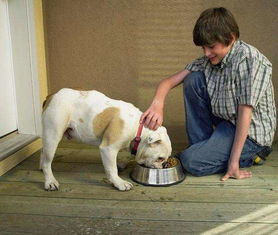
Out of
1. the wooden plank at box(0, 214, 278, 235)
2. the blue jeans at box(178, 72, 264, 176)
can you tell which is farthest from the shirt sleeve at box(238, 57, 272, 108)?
the wooden plank at box(0, 214, 278, 235)

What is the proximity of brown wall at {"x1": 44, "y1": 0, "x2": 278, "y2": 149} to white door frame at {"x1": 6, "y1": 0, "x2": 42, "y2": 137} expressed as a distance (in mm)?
378

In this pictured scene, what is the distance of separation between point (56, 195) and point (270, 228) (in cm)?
136

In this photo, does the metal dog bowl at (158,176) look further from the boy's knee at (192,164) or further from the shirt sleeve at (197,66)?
the shirt sleeve at (197,66)

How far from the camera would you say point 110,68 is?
332 cm

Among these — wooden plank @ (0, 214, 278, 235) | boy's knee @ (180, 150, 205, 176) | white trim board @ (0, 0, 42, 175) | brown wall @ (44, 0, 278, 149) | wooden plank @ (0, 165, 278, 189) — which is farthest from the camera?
brown wall @ (44, 0, 278, 149)

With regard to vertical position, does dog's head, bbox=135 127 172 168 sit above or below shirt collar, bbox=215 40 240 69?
below

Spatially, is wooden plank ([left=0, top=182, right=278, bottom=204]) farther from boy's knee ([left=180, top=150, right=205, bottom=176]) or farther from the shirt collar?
the shirt collar

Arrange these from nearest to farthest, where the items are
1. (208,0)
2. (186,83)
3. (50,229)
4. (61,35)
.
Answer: (50,229), (186,83), (208,0), (61,35)

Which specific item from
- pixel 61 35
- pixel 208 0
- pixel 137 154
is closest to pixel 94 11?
pixel 61 35

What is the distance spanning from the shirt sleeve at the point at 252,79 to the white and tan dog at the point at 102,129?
25.3 inches

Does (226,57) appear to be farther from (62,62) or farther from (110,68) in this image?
(62,62)

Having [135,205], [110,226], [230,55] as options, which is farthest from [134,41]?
[110,226]

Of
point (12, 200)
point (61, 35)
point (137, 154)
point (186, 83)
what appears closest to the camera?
point (12, 200)

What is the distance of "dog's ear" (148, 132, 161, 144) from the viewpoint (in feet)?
7.08
